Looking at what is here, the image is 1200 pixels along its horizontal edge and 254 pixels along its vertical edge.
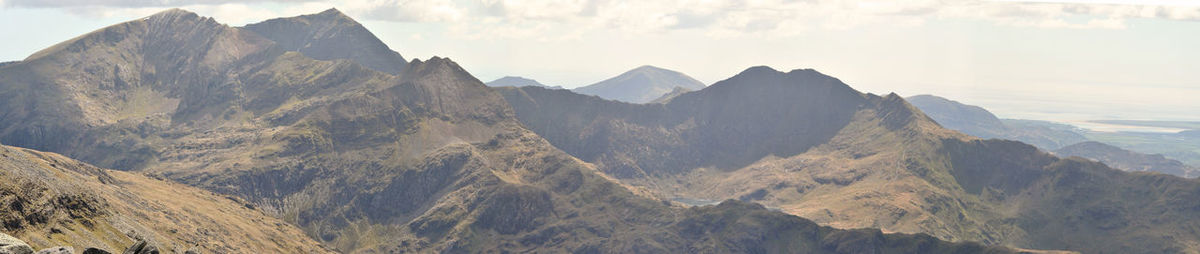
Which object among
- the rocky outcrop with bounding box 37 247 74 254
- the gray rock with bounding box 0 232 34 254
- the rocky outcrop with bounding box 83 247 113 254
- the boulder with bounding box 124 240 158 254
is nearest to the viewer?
the gray rock with bounding box 0 232 34 254


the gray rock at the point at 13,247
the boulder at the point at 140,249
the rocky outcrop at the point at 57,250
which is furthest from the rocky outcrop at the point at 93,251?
the gray rock at the point at 13,247

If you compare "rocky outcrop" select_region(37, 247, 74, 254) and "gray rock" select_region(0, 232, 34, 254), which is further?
"rocky outcrop" select_region(37, 247, 74, 254)

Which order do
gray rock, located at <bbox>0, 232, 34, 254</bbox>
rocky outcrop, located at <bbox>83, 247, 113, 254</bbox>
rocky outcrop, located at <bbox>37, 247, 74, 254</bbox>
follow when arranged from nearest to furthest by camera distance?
1. gray rock, located at <bbox>0, 232, 34, 254</bbox>
2. rocky outcrop, located at <bbox>37, 247, 74, 254</bbox>
3. rocky outcrop, located at <bbox>83, 247, 113, 254</bbox>

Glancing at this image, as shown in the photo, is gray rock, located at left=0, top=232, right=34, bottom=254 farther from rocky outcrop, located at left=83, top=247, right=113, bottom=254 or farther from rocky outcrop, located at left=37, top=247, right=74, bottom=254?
rocky outcrop, located at left=83, top=247, right=113, bottom=254

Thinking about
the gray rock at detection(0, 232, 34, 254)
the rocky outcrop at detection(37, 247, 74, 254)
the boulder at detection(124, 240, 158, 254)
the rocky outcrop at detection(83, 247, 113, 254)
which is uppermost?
the gray rock at detection(0, 232, 34, 254)

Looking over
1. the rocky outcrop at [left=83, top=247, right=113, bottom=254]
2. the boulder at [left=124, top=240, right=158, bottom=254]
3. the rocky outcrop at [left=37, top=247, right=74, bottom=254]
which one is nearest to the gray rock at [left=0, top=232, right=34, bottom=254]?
the rocky outcrop at [left=37, top=247, right=74, bottom=254]

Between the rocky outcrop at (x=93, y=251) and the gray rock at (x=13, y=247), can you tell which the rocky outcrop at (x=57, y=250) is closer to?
the rocky outcrop at (x=93, y=251)

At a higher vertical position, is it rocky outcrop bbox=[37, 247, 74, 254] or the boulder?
rocky outcrop bbox=[37, 247, 74, 254]

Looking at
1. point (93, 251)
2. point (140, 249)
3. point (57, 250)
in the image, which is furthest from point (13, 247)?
point (140, 249)

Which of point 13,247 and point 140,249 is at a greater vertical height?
point 13,247

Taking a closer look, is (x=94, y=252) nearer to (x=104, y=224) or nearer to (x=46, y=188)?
(x=46, y=188)

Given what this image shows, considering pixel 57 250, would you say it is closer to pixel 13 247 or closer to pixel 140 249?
pixel 13 247

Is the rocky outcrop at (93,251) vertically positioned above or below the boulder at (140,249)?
above

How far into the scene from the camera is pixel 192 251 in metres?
106
